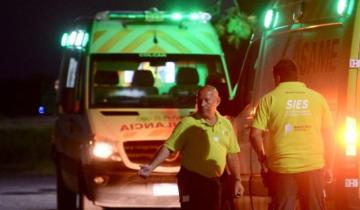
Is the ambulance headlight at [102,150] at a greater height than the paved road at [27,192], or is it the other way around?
the ambulance headlight at [102,150]

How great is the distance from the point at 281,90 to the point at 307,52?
16.6 inches

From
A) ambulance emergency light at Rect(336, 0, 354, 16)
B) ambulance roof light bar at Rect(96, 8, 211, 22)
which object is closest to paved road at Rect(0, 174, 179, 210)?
ambulance roof light bar at Rect(96, 8, 211, 22)

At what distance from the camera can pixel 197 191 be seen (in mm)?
8289

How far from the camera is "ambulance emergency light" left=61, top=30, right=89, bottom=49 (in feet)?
41.9

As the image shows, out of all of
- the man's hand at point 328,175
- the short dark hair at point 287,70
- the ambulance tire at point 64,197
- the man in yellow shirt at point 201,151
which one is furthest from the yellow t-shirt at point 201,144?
the ambulance tire at point 64,197

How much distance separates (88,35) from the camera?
12.6 meters

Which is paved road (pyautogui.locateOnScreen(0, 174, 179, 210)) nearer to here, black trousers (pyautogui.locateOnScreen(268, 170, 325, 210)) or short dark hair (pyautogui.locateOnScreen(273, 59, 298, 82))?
black trousers (pyautogui.locateOnScreen(268, 170, 325, 210))

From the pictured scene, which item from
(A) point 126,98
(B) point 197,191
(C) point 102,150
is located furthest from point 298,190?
(A) point 126,98

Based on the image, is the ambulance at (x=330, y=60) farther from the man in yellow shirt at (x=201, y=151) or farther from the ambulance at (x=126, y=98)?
the ambulance at (x=126, y=98)

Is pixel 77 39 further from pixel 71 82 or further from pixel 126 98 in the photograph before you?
pixel 126 98

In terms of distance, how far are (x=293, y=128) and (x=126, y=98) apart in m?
5.09

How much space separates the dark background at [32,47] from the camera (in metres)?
50.8

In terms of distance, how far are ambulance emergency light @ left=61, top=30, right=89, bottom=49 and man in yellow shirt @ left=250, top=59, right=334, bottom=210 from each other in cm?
512

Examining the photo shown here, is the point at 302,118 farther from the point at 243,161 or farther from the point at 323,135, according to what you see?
the point at 243,161
